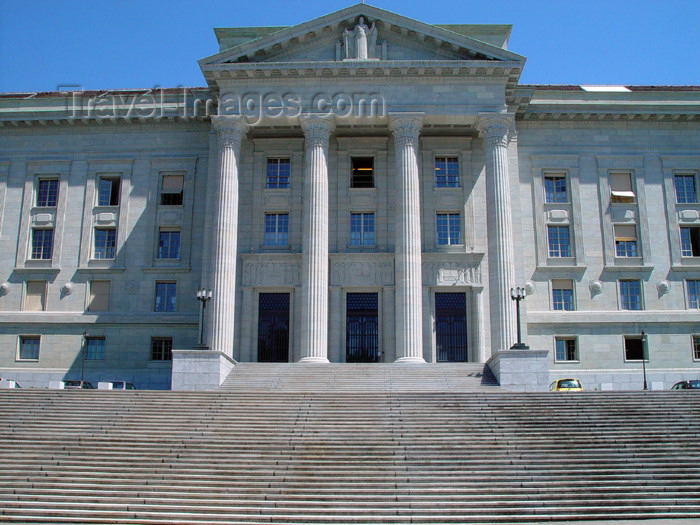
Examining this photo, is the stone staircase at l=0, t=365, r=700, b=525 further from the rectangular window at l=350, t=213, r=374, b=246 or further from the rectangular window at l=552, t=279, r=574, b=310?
the rectangular window at l=552, t=279, r=574, b=310

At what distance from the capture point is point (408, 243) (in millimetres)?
40750

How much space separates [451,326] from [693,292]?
1510 centimetres

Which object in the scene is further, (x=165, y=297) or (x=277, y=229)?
(x=165, y=297)

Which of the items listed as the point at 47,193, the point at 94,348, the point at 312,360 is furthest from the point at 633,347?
the point at 47,193

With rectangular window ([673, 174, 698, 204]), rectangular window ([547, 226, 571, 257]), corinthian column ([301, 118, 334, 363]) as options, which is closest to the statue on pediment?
corinthian column ([301, 118, 334, 363])

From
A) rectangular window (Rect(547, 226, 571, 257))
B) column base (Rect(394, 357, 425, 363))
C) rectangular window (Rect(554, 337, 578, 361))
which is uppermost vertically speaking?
rectangular window (Rect(547, 226, 571, 257))

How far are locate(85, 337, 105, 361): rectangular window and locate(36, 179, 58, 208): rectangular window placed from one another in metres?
9.33

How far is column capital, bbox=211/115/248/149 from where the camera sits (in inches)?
1679

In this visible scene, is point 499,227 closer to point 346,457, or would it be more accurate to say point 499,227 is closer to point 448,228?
point 448,228

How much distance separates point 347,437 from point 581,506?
332 inches

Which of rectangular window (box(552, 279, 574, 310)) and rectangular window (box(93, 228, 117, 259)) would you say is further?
rectangular window (box(93, 228, 117, 259))

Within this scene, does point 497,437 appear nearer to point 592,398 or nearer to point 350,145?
point 592,398

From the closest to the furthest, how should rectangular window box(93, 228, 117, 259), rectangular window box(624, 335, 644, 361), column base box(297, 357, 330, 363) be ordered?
column base box(297, 357, 330, 363) → rectangular window box(624, 335, 644, 361) → rectangular window box(93, 228, 117, 259)

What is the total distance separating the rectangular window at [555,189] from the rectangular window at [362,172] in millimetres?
10818
